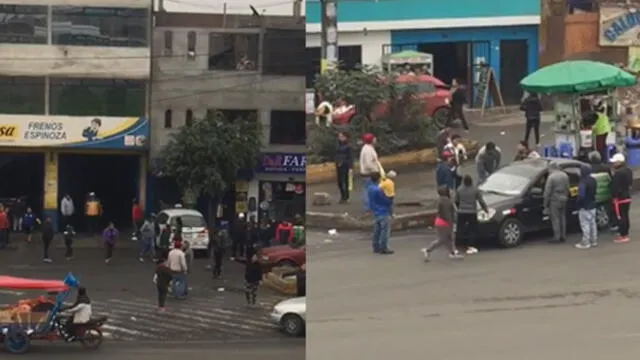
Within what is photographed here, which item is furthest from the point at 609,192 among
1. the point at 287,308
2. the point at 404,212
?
the point at 287,308

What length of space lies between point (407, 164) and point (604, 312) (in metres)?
0.73

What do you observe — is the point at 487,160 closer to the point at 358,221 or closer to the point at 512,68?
the point at 512,68

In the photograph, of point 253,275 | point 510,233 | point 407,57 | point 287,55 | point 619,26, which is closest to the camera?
point 287,55

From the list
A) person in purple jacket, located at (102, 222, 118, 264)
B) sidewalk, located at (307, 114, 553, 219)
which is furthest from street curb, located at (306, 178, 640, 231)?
person in purple jacket, located at (102, 222, 118, 264)

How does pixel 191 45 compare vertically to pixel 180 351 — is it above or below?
above

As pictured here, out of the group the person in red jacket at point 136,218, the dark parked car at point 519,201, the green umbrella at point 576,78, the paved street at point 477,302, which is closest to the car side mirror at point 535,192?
the dark parked car at point 519,201

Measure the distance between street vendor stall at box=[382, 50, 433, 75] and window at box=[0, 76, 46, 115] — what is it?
566 mm

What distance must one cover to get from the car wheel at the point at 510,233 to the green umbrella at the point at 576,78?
0.29 metres

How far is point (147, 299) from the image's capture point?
1.79 meters

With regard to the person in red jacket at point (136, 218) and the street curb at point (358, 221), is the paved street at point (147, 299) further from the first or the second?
the street curb at point (358, 221)

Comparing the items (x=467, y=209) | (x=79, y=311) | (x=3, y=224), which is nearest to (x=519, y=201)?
(x=467, y=209)

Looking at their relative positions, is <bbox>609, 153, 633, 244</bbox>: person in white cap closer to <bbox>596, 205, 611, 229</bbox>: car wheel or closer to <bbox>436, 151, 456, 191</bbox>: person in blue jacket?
<bbox>596, 205, 611, 229</bbox>: car wheel

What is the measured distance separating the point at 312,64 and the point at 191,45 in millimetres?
194

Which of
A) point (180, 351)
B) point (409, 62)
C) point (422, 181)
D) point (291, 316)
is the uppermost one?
point (409, 62)
